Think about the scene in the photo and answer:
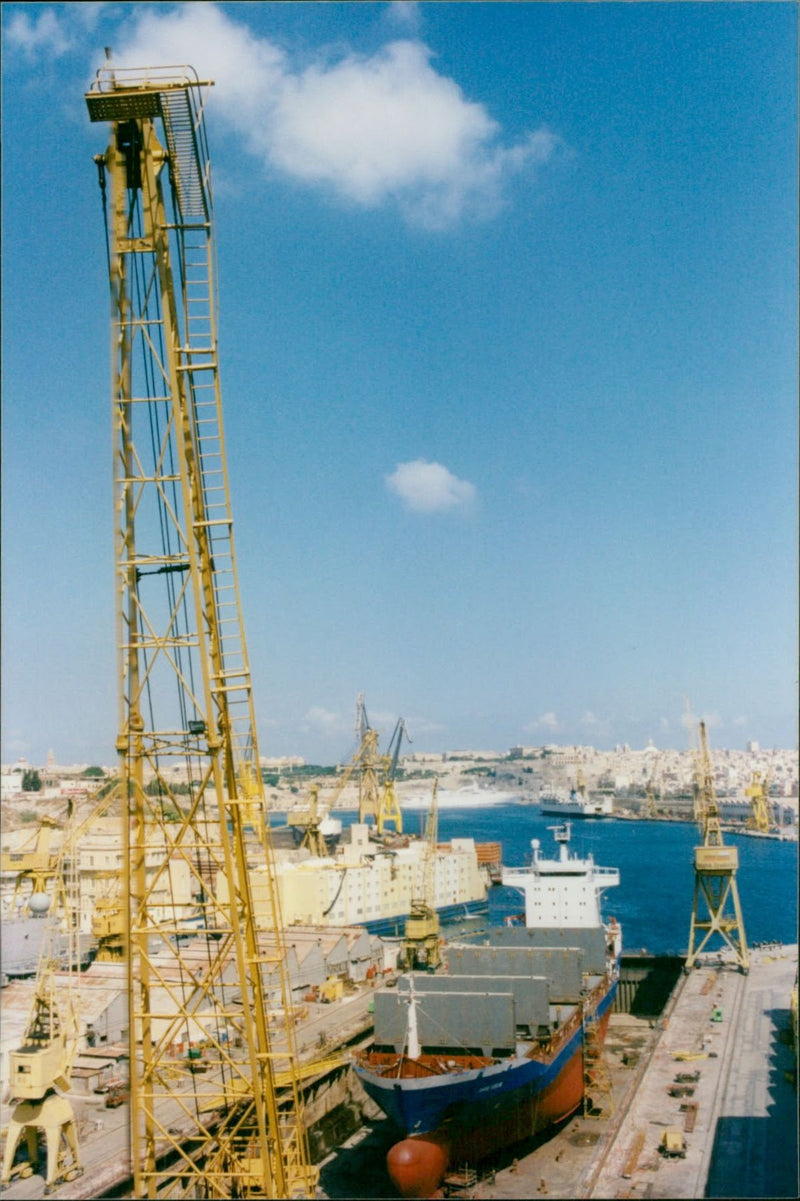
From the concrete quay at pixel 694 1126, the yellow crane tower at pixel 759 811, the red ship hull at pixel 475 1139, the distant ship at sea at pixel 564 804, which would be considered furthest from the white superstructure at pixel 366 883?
the distant ship at sea at pixel 564 804

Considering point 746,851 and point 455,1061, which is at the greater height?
point 455,1061

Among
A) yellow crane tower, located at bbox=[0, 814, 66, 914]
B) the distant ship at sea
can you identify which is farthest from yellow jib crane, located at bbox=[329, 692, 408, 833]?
the distant ship at sea

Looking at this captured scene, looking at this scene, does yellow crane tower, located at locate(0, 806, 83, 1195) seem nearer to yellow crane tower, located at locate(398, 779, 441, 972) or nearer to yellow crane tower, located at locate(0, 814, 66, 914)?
yellow crane tower, located at locate(0, 814, 66, 914)

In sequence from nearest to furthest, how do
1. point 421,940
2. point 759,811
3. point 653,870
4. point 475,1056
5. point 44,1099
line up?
point 44,1099, point 475,1056, point 421,940, point 653,870, point 759,811

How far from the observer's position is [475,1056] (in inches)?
853

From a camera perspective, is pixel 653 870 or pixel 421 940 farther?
pixel 653 870

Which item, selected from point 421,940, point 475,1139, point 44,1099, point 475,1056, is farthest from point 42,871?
point 475,1139

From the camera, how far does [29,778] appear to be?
399 feet

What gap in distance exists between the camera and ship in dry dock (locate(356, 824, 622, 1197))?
781 inches

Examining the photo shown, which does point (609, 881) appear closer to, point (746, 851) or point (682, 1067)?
point (682, 1067)

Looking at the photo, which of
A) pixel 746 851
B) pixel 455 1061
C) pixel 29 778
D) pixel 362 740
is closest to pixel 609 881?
pixel 455 1061

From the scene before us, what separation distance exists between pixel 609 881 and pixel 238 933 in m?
27.8

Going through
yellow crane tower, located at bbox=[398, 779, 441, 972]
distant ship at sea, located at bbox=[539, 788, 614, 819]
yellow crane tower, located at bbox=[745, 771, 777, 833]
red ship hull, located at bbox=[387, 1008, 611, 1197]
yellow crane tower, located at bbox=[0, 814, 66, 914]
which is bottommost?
distant ship at sea, located at bbox=[539, 788, 614, 819]

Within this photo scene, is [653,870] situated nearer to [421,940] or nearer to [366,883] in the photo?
[366,883]
